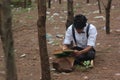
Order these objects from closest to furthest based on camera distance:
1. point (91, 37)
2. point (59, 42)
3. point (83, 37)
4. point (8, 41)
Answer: point (8, 41) → point (91, 37) → point (83, 37) → point (59, 42)

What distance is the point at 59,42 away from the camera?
29.2 feet

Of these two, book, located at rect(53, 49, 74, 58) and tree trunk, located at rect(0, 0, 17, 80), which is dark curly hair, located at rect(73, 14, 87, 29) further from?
tree trunk, located at rect(0, 0, 17, 80)

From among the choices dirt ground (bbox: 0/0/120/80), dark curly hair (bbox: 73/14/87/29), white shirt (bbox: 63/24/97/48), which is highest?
dark curly hair (bbox: 73/14/87/29)

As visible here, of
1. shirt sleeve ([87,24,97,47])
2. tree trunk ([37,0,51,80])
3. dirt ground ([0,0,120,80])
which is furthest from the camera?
shirt sleeve ([87,24,97,47])

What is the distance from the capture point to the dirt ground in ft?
21.0

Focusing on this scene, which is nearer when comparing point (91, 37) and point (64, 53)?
point (64, 53)

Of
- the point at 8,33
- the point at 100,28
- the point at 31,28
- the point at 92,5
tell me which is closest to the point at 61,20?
the point at 31,28

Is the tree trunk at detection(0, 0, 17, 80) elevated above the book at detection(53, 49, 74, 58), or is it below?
above

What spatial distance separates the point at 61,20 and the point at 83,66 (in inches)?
212

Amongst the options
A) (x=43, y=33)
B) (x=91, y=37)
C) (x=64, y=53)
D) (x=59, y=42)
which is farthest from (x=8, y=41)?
(x=59, y=42)

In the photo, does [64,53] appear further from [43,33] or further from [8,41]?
[8,41]

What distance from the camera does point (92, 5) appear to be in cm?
1480

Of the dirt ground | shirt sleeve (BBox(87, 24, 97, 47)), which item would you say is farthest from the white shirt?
the dirt ground

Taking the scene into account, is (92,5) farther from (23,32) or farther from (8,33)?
(8,33)
